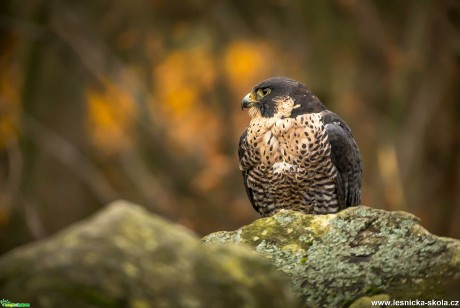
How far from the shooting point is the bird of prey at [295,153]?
17.9ft

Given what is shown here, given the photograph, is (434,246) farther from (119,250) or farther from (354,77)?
(354,77)

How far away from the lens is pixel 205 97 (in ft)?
40.2

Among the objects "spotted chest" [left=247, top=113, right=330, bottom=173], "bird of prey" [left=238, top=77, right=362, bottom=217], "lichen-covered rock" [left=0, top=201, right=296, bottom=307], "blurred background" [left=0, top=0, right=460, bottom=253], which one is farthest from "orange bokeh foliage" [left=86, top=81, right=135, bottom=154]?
"lichen-covered rock" [left=0, top=201, right=296, bottom=307]

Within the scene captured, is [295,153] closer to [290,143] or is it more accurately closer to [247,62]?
[290,143]

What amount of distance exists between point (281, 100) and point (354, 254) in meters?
2.15

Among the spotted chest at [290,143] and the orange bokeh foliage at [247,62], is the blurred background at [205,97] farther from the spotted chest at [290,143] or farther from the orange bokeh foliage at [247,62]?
the spotted chest at [290,143]

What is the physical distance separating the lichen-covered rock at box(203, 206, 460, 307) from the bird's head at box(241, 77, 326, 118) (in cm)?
172

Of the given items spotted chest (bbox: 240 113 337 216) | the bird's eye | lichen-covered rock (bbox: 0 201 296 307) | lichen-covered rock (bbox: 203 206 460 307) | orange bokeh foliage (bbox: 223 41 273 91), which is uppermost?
orange bokeh foliage (bbox: 223 41 273 91)

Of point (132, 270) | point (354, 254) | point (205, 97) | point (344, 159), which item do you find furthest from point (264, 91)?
point (205, 97)

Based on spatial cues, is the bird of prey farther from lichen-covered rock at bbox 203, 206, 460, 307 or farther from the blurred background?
the blurred background

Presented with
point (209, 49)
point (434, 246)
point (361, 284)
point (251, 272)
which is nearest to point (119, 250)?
point (251, 272)

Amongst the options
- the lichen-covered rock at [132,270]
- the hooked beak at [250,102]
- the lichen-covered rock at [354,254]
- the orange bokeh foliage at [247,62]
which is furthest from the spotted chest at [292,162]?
the orange bokeh foliage at [247,62]

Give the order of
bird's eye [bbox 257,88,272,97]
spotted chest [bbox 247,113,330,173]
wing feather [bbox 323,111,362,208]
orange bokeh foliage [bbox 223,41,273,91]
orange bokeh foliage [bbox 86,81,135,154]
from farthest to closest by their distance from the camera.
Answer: orange bokeh foliage [bbox 223,41,273,91] → orange bokeh foliage [bbox 86,81,135,154] → bird's eye [bbox 257,88,272,97] → wing feather [bbox 323,111,362,208] → spotted chest [bbox 247,113,330,173]

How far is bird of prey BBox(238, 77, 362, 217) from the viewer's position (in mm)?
5441
